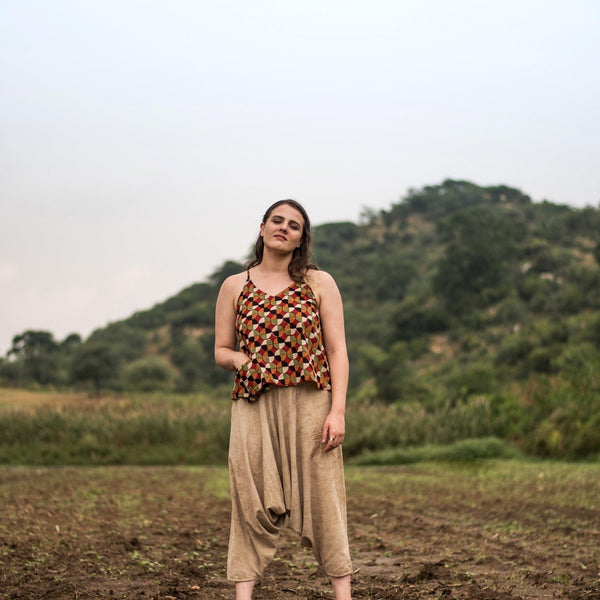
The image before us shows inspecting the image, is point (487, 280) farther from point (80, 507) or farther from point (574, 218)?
point (80, 507)

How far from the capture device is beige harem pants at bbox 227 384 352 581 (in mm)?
3203

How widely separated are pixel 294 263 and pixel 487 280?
45.3 m

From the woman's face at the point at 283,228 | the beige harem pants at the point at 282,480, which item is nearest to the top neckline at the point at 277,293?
the woman's face at the point at 283,228

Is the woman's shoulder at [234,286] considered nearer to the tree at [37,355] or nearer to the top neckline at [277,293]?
the top neckline at [277,293]

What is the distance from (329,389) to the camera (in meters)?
3.30

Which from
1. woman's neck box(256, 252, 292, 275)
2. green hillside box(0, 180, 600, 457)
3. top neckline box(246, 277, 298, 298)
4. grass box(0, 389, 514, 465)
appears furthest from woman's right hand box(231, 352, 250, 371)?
grass box(0, 389, 514, 465)

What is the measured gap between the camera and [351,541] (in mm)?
5559

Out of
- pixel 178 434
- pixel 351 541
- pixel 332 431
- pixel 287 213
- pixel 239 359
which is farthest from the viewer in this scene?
pixel 178 434

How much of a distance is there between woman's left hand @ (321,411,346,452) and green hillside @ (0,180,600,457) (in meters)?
9.53

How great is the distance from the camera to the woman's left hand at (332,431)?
10.4ft

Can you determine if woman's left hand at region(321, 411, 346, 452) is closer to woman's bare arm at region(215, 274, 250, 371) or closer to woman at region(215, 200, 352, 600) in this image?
woman at region(215, 200, 352, 600)

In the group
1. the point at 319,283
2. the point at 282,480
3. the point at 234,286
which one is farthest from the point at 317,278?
the point at 282,480

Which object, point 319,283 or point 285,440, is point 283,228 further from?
point 285,440

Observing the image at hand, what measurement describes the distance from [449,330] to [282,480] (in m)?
43.3
